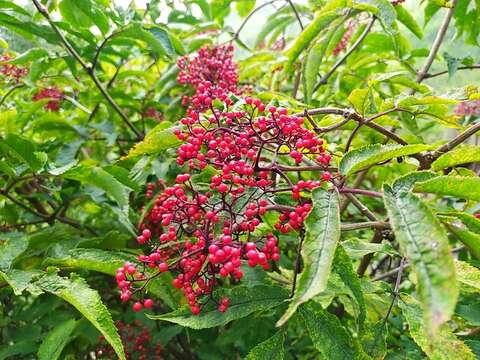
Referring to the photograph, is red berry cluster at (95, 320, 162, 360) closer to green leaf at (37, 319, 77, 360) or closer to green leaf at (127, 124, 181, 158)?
green leaf at (37, 319, 77, 360)

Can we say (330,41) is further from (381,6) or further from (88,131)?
(88,131)

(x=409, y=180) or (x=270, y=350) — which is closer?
(x=409, y=180)

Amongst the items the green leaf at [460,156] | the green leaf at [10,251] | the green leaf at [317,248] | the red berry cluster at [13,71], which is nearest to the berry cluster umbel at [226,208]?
the green leaf at [317,248]

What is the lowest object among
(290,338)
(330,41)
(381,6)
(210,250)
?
(290,338)

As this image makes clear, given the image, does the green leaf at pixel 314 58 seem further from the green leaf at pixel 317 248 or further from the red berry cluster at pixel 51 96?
the red berry cluster at pixel 51 96

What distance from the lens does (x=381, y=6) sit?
177 centimetres

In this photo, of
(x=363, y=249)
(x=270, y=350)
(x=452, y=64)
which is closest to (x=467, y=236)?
(x=363, y=249)

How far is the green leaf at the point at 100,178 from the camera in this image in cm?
160

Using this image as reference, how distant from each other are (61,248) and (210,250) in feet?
3.06

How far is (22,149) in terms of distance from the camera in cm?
165

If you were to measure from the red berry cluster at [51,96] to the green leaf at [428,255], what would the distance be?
2057 mm

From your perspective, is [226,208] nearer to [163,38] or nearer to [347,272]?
[347,272]

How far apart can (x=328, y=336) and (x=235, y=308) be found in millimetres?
251

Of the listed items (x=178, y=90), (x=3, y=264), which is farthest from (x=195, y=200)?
(x=178, y=90)
